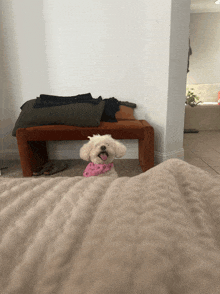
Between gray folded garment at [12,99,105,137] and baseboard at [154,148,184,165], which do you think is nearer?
gray folded garment at [12,99,105,137]

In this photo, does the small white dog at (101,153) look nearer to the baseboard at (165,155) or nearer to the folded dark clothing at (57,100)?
the folded dark clothing at (57,100)

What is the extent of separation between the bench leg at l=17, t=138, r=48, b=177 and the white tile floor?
1.68m

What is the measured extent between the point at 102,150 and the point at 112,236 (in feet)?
4.35

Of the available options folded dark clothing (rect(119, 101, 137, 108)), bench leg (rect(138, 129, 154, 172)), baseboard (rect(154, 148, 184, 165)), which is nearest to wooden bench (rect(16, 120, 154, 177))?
bench leg (rect(138, 129, 154, 172))

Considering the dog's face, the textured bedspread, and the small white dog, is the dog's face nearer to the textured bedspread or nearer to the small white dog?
the small white dog

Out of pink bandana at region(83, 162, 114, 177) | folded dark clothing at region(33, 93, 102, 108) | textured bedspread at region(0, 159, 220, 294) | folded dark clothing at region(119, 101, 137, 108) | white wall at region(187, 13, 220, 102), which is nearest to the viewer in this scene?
textured bedspread at region(0, 159, 220, 294)

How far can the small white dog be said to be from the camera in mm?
1563

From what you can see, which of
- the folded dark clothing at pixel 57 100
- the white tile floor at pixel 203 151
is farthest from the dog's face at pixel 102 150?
the white tile floor at pixel 203 151

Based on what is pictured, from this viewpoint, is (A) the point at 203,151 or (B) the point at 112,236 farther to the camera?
(A) the point at 203,151

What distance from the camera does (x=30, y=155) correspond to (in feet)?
6.47

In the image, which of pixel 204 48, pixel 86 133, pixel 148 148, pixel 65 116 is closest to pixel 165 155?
pixel 148 148

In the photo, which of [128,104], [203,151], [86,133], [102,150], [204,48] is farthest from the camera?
[204,48]

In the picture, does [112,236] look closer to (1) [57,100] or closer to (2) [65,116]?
(2) [65,116]

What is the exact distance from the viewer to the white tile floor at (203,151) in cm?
214
